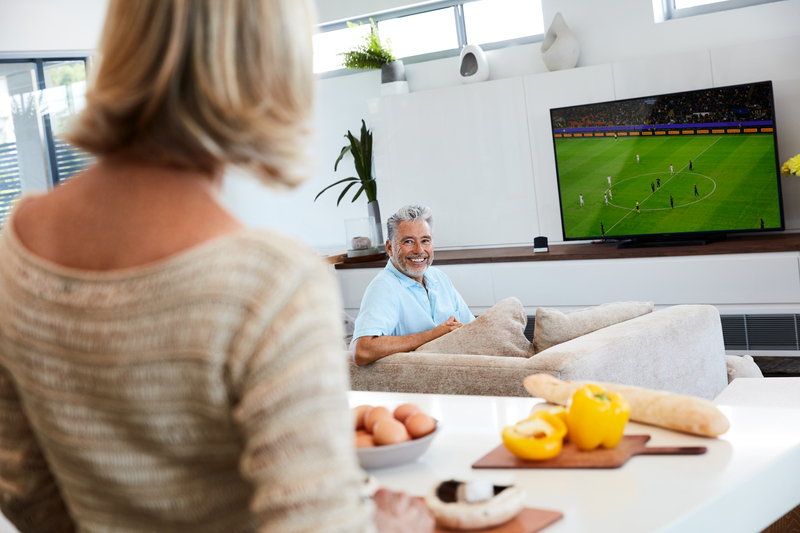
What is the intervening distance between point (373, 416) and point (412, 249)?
6.61 ft

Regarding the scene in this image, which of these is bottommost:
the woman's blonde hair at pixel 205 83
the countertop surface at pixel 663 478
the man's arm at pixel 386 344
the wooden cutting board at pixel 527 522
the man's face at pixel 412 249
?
the man's arm at pixel 386 344

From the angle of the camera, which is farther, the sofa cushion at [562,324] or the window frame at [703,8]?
the window frame at [703,8]

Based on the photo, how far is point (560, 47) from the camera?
4918 mm

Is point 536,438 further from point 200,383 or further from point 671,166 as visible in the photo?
point 671,166

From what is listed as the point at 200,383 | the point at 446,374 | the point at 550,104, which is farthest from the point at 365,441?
the point at 550,104

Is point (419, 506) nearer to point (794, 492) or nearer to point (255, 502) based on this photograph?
point (255, 502)

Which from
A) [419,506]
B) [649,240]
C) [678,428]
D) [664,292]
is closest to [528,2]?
[649,240]

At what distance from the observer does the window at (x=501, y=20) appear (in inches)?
209

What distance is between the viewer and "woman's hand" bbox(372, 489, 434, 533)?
86 cm

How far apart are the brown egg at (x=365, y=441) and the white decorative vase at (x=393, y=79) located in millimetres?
4712

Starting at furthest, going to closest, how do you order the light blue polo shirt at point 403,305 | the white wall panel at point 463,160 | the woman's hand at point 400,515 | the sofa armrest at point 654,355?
the white wall panel at point 463,160 → the light blue polo shirt at point 403,305 → the sofa armrest at point 654,355 → the woman's hand at point 400,515

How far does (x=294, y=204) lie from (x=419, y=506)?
5.81 meters

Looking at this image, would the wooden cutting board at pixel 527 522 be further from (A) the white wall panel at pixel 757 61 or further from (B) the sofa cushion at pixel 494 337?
(A) the white wall panel at pixel 757 61

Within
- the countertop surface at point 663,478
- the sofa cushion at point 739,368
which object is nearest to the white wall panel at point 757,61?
the sofa cushion at point 739,368
